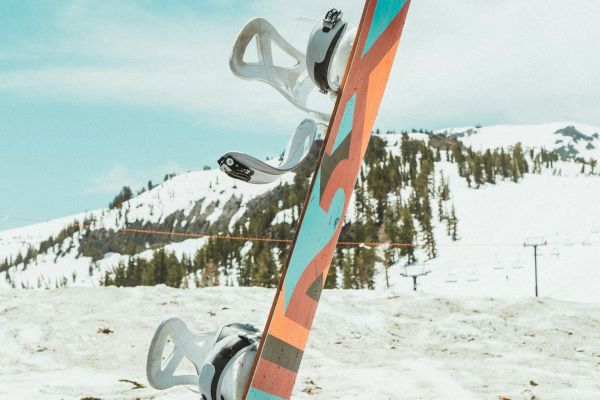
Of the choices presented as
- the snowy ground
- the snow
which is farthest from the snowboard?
the snow

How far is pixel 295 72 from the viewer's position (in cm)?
316

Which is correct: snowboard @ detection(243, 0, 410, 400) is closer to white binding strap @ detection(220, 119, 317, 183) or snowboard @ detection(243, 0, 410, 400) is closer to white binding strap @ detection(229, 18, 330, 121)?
white binding strap @ detection(220, 119, 317, 183)

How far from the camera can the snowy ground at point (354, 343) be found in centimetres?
512

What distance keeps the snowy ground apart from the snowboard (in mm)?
2428

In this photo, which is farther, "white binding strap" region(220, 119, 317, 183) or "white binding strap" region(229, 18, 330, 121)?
"white binding strap" region(229, 18, 330, 121)

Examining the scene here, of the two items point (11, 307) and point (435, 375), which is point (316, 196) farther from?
point (11, 307)

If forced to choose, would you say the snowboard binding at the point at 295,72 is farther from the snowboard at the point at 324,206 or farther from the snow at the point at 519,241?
the snow at the point at 519,241

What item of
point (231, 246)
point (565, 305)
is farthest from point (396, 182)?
point (565, 305)

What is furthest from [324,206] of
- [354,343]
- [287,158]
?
[354,343]

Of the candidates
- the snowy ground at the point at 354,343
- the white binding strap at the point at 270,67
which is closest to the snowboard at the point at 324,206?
the white binding strap at the point at 270,67

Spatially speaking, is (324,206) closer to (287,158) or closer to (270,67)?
(287,158)

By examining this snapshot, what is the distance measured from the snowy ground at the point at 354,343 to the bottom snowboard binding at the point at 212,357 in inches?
69.9

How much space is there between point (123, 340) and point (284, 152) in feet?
20.1

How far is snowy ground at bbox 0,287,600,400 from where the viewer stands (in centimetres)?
512
